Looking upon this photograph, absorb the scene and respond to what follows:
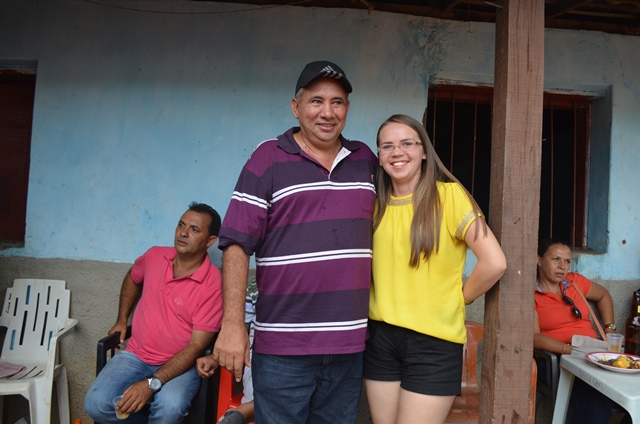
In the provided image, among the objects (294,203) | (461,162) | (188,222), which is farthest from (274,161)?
(461,162)

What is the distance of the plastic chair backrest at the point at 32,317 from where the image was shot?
3.36m

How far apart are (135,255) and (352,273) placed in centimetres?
215

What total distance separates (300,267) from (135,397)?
143 cm

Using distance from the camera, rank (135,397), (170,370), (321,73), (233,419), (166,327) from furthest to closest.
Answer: (166,327)
(170,370)
(135,397)
(233,419)
(321,73)

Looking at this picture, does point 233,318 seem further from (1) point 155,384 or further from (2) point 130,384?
(2) point 130,384

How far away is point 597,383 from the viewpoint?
2.53m

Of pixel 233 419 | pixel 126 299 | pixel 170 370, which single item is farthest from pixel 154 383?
pixel 126 299

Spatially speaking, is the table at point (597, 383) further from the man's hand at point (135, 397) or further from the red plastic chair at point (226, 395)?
the man's hand at point (135, 397)

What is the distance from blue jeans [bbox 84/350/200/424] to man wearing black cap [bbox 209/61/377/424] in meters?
0.97

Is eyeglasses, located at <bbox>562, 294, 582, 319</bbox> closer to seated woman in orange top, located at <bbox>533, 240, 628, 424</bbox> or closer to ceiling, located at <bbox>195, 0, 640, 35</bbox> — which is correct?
seated woman in orange top, located at <bbox>533, 240, 628, 424</bbox>

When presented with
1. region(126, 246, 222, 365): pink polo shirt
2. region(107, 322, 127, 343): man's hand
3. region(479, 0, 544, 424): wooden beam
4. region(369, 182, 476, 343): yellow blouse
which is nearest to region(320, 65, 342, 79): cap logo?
region(369, 182, 476, 343): yellow blouse

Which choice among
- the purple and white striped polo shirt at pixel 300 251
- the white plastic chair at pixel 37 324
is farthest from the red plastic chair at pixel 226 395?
the white plastic chair at pixel 37 324

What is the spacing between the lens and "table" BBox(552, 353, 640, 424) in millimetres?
2291

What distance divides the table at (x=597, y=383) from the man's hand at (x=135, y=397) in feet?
7.70
